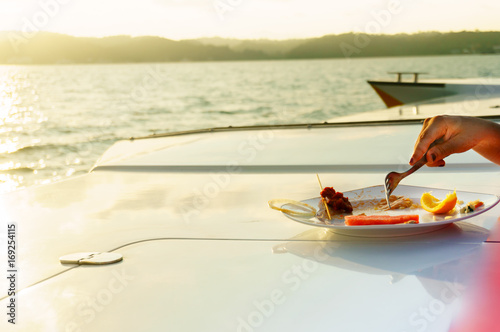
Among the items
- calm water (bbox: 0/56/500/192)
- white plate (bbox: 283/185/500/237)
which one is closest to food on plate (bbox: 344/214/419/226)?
white plate (bbox: 283/185/500/237)

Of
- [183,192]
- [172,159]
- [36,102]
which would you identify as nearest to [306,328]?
[183,192]

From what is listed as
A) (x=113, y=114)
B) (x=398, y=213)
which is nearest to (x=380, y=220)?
(x=398, y=213)

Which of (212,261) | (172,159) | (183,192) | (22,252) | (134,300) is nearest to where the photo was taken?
A: (134,300)

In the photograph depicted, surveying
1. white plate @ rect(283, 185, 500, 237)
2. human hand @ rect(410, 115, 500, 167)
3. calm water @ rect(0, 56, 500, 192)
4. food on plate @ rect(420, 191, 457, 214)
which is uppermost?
human hand @ rect(410, 115, 500, 167)

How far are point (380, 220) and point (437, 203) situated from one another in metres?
0.15

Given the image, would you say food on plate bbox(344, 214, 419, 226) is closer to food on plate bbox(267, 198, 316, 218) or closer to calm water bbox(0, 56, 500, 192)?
food on plate bbox(267, 198, 316, 218)

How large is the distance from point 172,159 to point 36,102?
19.2 meters

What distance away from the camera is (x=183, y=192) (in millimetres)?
1663

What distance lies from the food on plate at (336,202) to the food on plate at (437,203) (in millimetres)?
135

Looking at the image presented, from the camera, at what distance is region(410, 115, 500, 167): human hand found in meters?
1.07

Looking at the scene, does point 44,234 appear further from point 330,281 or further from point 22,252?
point 330,281

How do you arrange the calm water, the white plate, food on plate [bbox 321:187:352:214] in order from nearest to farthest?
the white plate < food on plate [bbox 321:187:352:214] < the calm water

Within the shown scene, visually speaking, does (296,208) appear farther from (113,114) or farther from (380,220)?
(113,114)

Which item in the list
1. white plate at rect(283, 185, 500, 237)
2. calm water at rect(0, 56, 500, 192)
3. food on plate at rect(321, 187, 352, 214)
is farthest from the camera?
calm water at rect(0, 56, 500, 192)
